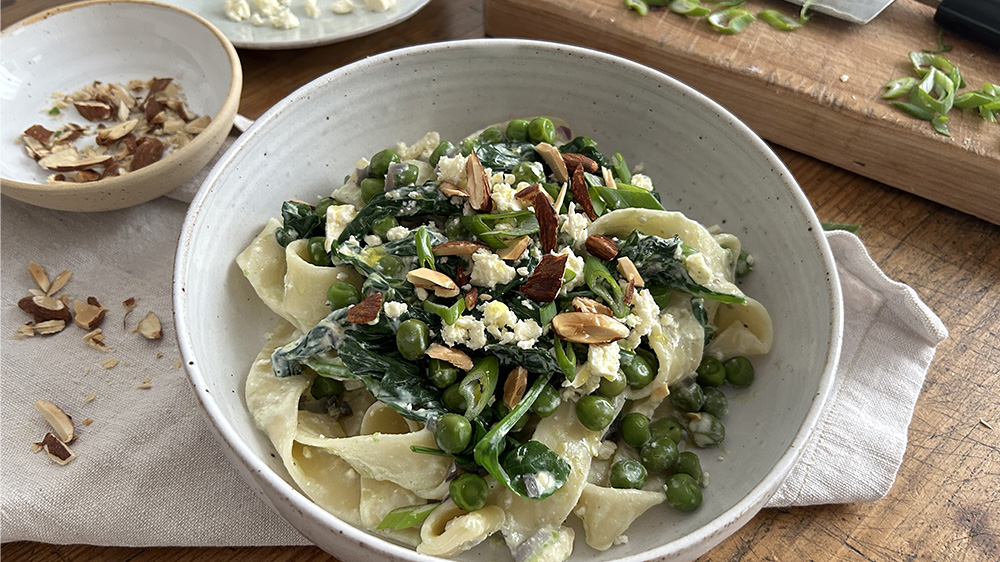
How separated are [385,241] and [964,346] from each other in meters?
2.25

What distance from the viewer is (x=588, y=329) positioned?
7.27 ft

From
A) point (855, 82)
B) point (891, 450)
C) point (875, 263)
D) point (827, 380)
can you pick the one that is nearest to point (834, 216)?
point (875, 263)

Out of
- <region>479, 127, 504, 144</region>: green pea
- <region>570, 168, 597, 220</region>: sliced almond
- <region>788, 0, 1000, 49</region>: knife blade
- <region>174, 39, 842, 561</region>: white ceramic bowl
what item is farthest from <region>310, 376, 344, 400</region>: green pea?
<region>788, 0, 1000, 49</region>: knife blade

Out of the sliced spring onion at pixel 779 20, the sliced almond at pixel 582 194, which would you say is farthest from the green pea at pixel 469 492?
the sliced spring onion at pixel 779 20

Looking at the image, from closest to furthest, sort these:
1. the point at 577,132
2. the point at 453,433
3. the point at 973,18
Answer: the point at 453,433
the point at 577,132
the point at 973,18

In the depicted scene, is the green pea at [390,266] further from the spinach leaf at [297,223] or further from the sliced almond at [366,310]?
the spinach leaf at [297,223]

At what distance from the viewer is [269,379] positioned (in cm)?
238

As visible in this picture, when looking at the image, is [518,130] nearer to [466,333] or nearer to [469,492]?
[466,333]

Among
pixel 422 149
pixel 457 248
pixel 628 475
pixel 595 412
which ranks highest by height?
pixel 457 248

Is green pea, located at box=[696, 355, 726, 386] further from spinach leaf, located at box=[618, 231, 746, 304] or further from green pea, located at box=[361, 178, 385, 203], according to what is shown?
green pea, located at box=[361, 178, 385, 203]

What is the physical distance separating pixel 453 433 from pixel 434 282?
0.46m

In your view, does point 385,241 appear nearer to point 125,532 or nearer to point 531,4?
point 125,532

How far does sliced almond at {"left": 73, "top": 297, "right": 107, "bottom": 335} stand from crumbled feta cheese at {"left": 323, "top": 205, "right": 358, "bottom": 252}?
1016mm

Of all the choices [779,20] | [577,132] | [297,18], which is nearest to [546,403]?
[577,132]
